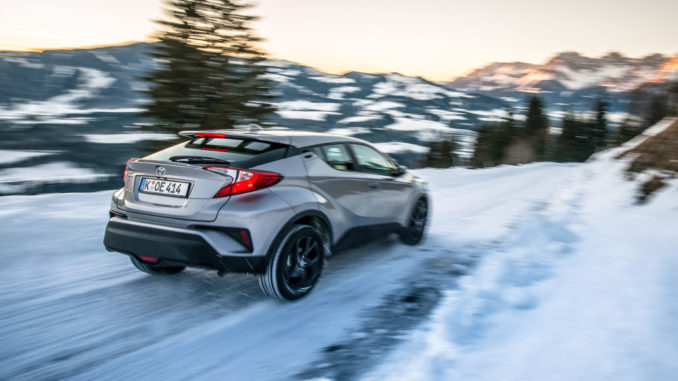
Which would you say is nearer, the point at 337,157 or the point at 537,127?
the point at 337,157

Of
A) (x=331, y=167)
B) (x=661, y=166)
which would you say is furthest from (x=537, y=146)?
(x=331, y=167)

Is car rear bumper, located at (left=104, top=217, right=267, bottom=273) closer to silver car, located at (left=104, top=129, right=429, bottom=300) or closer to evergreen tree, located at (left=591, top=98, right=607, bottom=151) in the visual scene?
silver car, located at (left=104, top=129, right=429, bottom=300)

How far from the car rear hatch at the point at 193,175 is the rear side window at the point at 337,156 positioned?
54 cm

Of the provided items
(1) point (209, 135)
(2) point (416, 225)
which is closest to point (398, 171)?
(2) point (416, 225)

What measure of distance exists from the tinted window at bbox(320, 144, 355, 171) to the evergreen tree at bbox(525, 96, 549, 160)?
3726 inches

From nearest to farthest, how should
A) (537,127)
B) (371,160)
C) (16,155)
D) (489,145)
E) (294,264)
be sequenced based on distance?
(294,264)
(371,160)
(489,145)
(537,127)
(16,155)

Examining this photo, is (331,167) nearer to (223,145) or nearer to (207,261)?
(223,145)

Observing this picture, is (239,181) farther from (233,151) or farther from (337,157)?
(337,157)

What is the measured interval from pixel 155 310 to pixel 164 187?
3.14 ft

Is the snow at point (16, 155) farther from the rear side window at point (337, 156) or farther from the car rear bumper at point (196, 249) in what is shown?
the car rear bumper at point (196, 249)

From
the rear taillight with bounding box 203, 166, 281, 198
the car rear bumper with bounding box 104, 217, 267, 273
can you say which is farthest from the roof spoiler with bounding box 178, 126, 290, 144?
the car rear bumper with bounding box 104, 217, 267, 273

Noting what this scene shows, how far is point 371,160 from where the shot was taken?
5430 millimetres

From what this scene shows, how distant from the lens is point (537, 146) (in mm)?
92500

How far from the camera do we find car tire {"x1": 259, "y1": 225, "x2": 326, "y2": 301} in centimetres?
384
